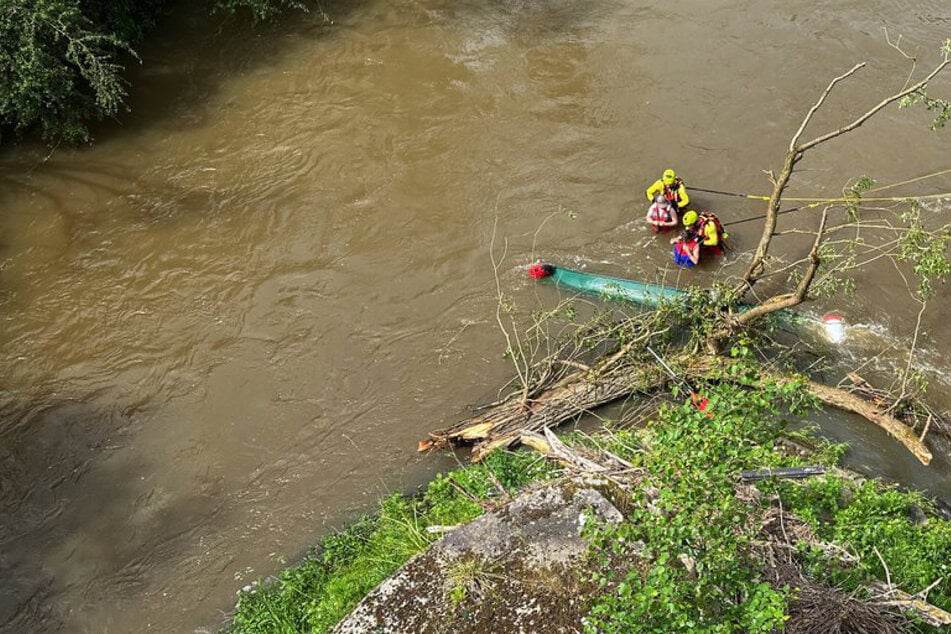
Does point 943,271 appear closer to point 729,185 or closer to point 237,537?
point 729,185

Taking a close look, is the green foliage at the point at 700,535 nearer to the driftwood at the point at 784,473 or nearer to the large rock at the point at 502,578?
the large rock at the point at 502,578

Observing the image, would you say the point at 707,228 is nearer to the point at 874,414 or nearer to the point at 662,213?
the point at 662,213

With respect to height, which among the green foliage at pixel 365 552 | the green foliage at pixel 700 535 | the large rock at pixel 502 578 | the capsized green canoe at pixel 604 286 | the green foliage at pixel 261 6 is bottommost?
the green foliage at pixel 365 552

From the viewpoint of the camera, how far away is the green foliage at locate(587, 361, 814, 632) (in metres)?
4.28

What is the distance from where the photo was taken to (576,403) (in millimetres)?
8094

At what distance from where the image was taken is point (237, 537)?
25.8 feet

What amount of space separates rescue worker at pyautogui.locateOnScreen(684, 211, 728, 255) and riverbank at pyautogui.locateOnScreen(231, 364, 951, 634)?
319 cm

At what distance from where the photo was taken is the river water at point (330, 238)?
318 inches

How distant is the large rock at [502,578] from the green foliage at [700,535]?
0.36m

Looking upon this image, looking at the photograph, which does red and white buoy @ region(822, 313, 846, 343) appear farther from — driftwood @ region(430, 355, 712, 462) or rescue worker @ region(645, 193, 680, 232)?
rescue worker @ region(645, 193, 680, 232)

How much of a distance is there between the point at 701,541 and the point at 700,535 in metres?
0.10

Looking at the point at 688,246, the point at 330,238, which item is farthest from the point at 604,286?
the point at 330,238

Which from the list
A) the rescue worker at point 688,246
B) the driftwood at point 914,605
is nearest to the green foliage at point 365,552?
the driftwood at point 914,605

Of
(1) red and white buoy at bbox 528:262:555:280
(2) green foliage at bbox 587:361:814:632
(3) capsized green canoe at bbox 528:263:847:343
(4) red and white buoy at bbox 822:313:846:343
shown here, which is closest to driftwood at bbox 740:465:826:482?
(2) green foliage at bbox 587:361:814:632
